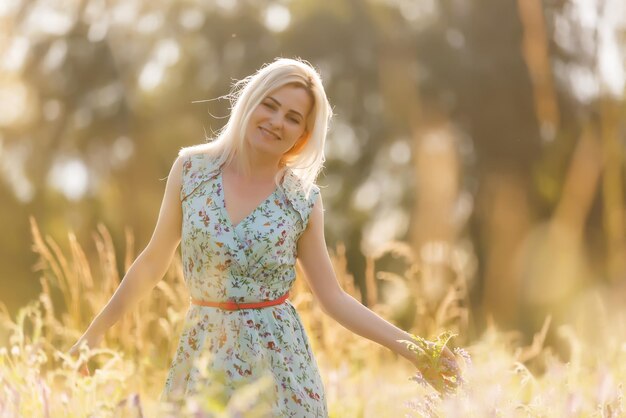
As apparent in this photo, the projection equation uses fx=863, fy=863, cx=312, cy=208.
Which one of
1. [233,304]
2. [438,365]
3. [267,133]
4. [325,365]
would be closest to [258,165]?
[267,133]

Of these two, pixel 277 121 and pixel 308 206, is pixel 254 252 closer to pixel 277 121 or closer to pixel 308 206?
pixel 308 206

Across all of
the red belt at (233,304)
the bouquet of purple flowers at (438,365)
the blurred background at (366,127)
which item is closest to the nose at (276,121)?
the red belt at (233,304)

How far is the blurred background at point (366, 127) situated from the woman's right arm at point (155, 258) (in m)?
6.47

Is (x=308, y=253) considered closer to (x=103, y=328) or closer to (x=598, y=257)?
(x=103, y=328)

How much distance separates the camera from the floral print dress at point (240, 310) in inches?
93.7

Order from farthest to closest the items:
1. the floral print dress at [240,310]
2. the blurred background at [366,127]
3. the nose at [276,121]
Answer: the blurred background at [366,127] → the nose at [276,121] → the floral print dress at [240,310]

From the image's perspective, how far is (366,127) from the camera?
9.77 metres

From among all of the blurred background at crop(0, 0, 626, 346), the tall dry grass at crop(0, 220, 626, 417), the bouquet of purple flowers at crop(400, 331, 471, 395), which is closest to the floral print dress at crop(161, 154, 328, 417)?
the tall dry grass at crop(0, 220, 626, 417)

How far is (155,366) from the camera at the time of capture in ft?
12.0

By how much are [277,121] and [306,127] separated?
187 millimetres

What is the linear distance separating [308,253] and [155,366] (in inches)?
53.5

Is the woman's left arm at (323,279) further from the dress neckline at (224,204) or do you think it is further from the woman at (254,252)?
the dress neckline at (224,204)

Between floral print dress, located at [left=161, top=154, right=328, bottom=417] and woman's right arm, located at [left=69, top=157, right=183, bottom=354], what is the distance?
0.05 m

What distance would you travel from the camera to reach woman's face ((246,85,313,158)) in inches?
98.7
